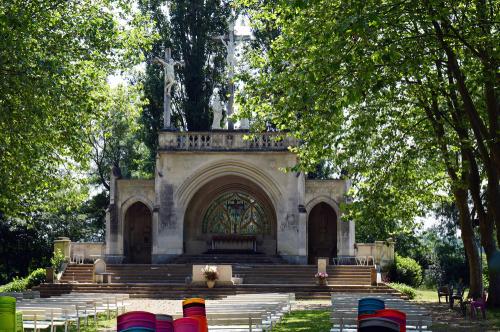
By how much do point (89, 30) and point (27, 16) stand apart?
2.28m

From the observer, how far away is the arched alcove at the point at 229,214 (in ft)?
119

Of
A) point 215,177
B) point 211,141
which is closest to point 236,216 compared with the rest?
point 215,177

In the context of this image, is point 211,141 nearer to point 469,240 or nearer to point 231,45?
point 231,45

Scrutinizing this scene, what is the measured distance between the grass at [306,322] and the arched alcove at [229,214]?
14529 millimetres

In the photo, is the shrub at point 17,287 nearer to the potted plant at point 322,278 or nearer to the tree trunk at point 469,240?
the potted plant at point 322,278

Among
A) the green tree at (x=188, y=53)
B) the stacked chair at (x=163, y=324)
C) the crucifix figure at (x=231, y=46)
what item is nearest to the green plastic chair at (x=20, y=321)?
the stacked chair at (x=163, y=324)

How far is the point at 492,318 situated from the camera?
64.2ft

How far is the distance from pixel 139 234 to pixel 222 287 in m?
10.6

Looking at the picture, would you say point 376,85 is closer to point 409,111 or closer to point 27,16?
point 409,111

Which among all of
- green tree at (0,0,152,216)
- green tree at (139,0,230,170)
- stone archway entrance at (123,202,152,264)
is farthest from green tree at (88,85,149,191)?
green tree at (0,0,152,216)

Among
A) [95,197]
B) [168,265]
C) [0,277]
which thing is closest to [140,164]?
[95,197]

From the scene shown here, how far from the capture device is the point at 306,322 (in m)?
18.4

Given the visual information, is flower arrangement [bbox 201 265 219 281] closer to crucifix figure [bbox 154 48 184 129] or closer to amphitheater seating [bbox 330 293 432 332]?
amphitheater seating [bbox 330 293 432 332]

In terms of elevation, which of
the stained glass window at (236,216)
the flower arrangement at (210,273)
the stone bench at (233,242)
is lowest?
the flower arrangement at (210,273)
